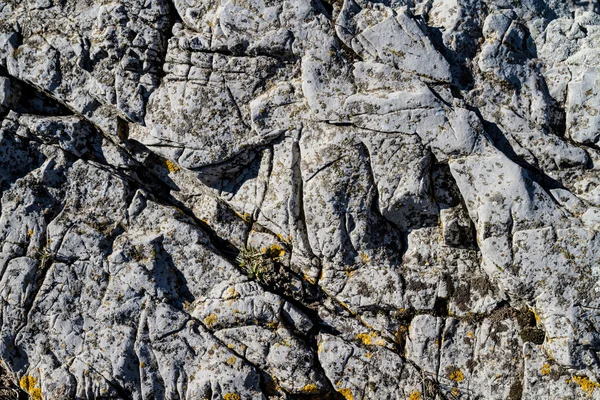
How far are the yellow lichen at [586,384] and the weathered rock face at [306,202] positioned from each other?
1cm

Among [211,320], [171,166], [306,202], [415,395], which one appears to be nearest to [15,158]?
[171,166]

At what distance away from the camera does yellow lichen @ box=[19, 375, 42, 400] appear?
8.70 meters

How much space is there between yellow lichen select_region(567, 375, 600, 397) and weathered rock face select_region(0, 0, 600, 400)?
0.05ft

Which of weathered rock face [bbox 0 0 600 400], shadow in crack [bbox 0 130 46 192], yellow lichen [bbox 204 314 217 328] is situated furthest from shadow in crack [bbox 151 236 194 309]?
shadow in crack [bbox 0 130 46 192]

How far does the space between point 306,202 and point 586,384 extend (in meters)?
4.87

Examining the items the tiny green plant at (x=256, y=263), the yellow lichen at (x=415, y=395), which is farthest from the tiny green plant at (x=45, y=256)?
the yellow lichen at (x=415, y=395)

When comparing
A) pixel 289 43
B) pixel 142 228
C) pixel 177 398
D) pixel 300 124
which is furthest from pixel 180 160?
pixel 177 398

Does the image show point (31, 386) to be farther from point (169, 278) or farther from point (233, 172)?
point (233, 172)

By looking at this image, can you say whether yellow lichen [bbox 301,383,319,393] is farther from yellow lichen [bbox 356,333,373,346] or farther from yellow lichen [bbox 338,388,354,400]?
yellow lichen [bbox 356,333,373,346]

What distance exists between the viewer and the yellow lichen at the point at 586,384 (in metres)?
7.85

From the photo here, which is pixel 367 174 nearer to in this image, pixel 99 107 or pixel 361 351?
pixel 361 351

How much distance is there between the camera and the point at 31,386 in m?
8.74

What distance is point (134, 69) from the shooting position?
350 inches

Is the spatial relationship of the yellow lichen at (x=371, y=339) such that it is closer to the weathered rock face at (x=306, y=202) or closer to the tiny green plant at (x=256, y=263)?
the weathered rock face at (x=306, y=202)
